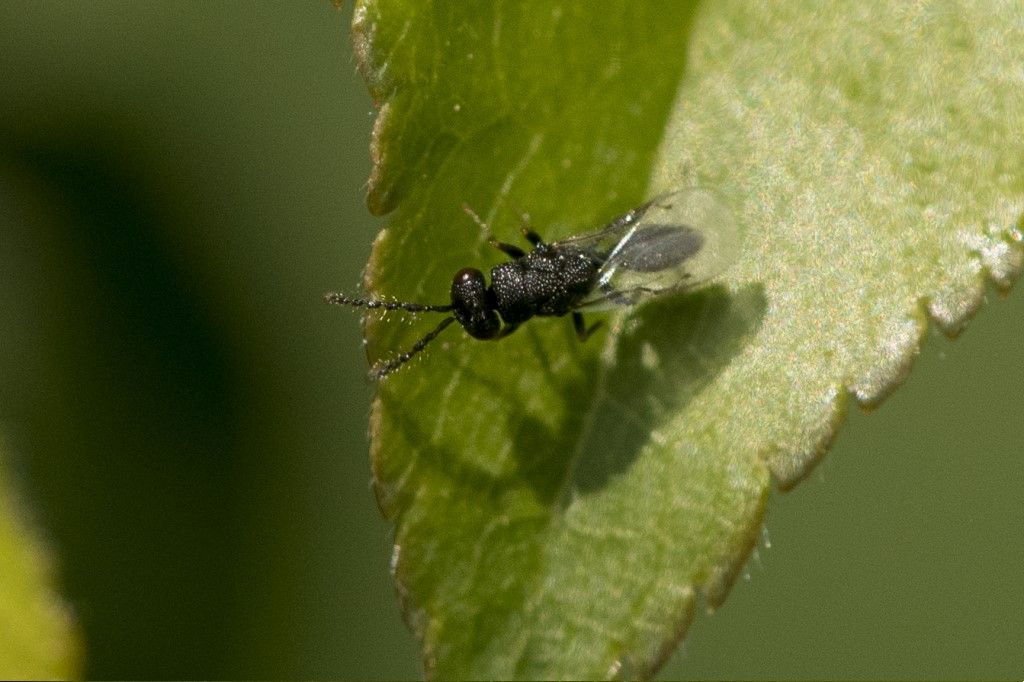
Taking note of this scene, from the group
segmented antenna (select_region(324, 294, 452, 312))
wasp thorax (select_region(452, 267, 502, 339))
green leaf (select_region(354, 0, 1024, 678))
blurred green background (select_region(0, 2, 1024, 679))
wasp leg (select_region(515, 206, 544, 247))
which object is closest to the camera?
green leaf (select_region(354, 0, 1024, 678))

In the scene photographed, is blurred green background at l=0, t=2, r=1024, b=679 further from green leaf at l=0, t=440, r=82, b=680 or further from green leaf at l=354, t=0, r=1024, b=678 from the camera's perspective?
green leaf at l=354, t=0, r=1024, b=678

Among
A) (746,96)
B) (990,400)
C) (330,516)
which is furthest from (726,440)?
(330,516)

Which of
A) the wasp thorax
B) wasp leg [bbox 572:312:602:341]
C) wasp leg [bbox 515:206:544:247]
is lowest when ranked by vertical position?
wasp leg [bbox 572:312:602:341]

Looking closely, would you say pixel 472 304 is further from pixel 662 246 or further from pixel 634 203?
pixel 662 246

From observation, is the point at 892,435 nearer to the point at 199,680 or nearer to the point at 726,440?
the point at 726,440

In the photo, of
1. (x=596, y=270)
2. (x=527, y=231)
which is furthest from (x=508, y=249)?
(x=596, y=270)

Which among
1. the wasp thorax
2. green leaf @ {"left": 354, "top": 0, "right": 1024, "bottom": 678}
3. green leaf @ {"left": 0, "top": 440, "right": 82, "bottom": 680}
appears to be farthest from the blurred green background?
green leaf @ {"left": 354, "top": 0, "right": 1024, "bottom": 678}
